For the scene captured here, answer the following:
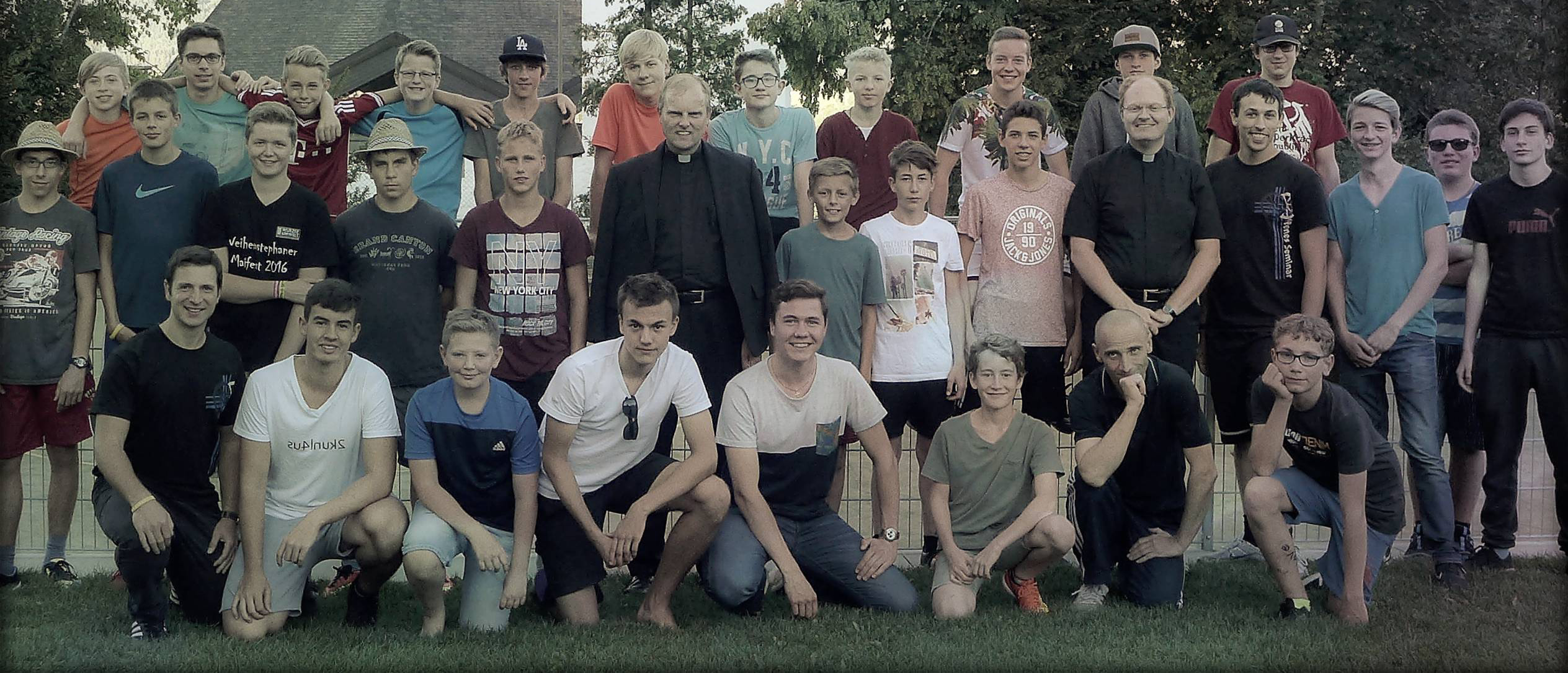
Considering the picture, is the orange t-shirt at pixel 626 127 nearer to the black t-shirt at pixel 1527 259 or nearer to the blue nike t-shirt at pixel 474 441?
the blue nike t-shirt at pixel 474 441

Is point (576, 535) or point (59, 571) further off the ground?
point (576, 535)

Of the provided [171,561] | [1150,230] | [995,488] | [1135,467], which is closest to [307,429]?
[171,561]

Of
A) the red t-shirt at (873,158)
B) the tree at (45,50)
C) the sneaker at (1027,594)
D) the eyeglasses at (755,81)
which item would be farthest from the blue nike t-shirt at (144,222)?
the tree at (45,50)

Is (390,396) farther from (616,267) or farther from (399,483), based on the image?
(399,483)

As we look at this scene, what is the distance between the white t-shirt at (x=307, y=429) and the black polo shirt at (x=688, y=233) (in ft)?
4.28

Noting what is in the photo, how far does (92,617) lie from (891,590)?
3.04 meters

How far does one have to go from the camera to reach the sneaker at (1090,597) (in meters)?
5.38

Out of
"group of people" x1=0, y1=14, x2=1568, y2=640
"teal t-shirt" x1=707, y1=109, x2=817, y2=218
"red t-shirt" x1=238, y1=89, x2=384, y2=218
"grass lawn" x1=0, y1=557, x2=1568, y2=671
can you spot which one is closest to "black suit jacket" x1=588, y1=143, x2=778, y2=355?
"group of people" x1=0, y1=14, x2=1568, y2=640

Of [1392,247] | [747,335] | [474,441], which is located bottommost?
[474,441]

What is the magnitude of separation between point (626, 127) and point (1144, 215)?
250 cm

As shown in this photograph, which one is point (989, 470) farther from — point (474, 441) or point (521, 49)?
point (521, 49)

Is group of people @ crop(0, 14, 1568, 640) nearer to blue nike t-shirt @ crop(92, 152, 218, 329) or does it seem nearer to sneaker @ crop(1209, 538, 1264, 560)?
blue nike t-shirt @ crop(92, 152, 218, 329)

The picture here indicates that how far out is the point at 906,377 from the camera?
5879 millimetres

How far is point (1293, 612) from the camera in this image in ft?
17.2
